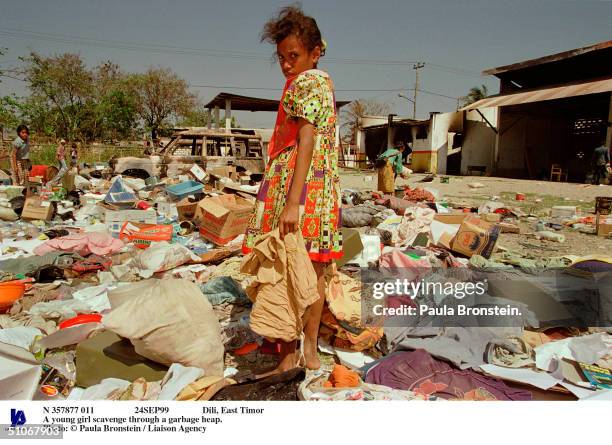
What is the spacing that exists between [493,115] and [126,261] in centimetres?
1836

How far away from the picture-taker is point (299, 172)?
1707 millimetres

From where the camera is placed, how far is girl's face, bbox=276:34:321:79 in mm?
1802

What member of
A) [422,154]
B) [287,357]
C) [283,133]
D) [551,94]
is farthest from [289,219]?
[422,154]

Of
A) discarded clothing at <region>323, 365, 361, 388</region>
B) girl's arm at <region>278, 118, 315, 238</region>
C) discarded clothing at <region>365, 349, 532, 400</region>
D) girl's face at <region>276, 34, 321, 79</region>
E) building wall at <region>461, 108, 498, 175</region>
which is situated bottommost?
discarded clothing at <region>365, 349, 532, 400</region>

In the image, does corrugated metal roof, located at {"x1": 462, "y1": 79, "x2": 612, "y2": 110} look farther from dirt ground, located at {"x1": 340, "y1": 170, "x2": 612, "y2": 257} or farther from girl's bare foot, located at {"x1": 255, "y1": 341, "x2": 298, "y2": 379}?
girl's bare foot, located at {"x1": 255, "y1": 341, "x2": 298, "y2": 379}

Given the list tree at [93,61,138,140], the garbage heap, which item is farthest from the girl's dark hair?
tree at [93,61,138,140]

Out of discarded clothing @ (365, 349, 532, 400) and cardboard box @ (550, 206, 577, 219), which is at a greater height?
cardboard box @ (550, 206, 577, 219)

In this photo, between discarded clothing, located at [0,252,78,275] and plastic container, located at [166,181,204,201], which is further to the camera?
plastic container, located at [166,181,204,201]

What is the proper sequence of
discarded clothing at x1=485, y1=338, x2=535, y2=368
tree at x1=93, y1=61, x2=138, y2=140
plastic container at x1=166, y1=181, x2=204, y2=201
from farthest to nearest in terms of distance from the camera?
tree at x1=93, y1=61, x2=138, y2=140, plastic container at x1=166, y1=181, x2=204, y2=201, discarded clothing at x1=485, y1=338, x2=535, y2=368

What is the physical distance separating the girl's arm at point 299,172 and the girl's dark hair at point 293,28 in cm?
38

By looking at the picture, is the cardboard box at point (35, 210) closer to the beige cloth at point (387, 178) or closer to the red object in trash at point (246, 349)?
the red object in trash at point (246, 349)

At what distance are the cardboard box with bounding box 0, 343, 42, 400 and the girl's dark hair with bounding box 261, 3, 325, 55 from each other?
1.67m

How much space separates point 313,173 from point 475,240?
244cm
